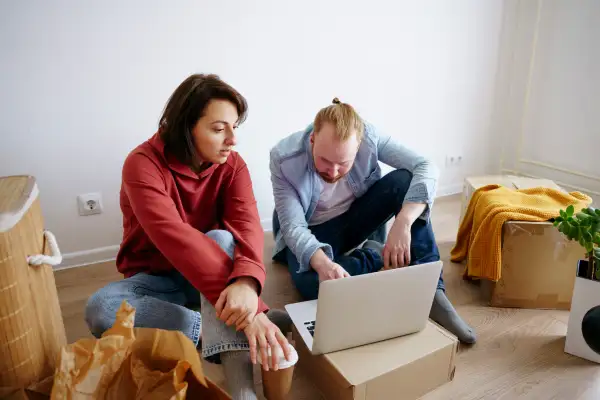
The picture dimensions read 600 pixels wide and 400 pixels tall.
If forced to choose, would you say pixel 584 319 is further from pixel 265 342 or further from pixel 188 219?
pixel 188 219

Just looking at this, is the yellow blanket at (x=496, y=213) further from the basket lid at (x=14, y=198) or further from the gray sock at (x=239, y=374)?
the basket lid at (x=14, y=198)

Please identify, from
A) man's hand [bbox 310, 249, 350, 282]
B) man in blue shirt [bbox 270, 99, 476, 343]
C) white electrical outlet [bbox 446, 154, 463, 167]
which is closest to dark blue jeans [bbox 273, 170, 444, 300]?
man in blue shirt [bbox 270, 99, 476, 343]

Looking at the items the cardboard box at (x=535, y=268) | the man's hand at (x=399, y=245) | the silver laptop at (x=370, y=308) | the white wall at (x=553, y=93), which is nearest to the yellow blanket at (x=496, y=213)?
the cardboard box at (x=535, y=268)

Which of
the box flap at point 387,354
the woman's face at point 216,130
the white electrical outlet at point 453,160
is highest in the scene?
the woman's face at point 216,130

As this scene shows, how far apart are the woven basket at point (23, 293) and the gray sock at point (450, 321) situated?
0.93 m

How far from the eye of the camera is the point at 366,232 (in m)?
1.54

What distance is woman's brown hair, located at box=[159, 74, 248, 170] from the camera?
1.11 meters

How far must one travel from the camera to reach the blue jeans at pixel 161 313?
104cm

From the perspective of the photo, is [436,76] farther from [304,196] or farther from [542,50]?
[304,196]

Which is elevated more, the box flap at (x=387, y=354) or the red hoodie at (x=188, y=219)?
the red hoodie at (x=188, y=219)

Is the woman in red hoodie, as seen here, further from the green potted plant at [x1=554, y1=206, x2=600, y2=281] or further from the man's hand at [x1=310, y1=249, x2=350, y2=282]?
the green potted plant at [x1=554, y1=206, x2=600, y2=281]

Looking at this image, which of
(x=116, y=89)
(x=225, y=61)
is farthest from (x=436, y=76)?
(x=116, y=89)

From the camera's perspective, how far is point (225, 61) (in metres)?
1.83

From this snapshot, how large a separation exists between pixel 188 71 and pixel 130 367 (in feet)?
3.86
